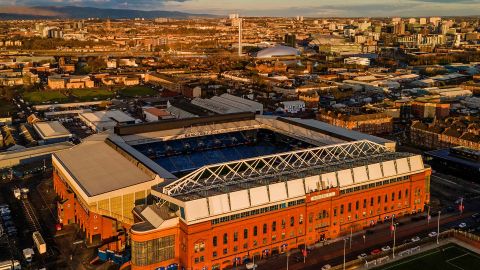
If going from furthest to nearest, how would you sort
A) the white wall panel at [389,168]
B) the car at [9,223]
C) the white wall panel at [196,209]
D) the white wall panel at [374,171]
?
the car at [9,223], the white wall panel at [389,168], the white wall panel at [374,171], the white wall panel at [196,209]

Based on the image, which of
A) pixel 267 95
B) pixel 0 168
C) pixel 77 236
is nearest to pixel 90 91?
pixel 267 95

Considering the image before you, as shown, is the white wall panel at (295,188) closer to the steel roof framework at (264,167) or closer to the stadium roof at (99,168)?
the steel roof framework at (264,167)

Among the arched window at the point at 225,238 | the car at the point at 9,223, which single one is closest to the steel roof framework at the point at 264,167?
the arched window at the point at 225,238

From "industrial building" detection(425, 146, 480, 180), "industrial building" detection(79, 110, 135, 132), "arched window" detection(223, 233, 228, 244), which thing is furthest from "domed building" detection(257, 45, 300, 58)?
"arched window" detection(223, 233, 228, 244)

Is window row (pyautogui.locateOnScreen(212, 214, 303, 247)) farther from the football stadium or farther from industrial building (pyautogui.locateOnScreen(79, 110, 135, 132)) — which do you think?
industrial building (pyautogui.locateOnScreen(79, 110, 135, 132))

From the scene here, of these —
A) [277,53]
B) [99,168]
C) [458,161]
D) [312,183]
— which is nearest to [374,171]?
[312,183]

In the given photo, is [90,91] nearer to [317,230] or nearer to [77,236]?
[77,236]
